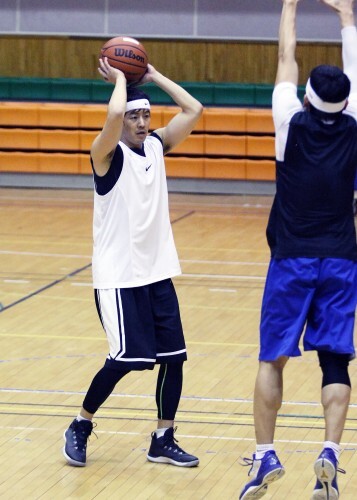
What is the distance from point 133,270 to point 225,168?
431 inches

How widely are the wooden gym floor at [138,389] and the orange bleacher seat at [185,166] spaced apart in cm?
403

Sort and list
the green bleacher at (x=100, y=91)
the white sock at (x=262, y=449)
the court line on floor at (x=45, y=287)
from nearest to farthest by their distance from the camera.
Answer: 1. the white sock at (x=262, y=449)
2. the court line on floor at (x=45, y=287)
3. the green bleacher at (x=100, y=91)

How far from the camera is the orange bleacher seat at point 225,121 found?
52.0 ft

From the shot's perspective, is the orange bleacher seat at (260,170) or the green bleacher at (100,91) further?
the green bleacher at (100,91)

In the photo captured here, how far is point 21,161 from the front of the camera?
16.2m

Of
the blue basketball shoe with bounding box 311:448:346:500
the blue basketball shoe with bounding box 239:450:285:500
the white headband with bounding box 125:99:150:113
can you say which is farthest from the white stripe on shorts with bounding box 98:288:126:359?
the blue basketball shoe with bounding box 311:448:346:500

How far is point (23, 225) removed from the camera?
12.9 metres

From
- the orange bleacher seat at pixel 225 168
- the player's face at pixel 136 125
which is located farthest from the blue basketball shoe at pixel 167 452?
the orange bleacher seat at pixel 225 168

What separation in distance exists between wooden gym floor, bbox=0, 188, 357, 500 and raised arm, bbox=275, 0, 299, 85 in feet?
5.74

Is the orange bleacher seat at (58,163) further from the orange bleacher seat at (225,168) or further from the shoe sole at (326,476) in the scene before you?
the shoe sole at (326,476)

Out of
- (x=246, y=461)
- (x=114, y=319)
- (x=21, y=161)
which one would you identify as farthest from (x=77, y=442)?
(x=21, y=161)

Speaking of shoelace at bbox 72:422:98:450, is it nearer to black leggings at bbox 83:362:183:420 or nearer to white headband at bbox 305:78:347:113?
black leggings at bbox 83:362:183:420

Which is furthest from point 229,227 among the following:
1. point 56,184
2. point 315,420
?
point 315,420

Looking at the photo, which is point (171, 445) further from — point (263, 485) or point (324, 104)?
point (324, 104)
